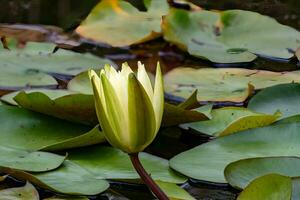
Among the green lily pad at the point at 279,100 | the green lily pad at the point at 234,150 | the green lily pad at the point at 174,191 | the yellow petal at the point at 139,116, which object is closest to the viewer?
the yellow petal at the point at 139,116

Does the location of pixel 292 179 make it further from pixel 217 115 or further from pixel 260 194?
pixel 217 115

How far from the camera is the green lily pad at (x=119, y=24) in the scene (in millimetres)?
1685

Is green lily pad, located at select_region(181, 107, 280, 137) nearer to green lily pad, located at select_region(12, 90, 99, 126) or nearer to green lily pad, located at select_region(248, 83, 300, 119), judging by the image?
green lily pad, located at select_region(248, 83, 300, 119)

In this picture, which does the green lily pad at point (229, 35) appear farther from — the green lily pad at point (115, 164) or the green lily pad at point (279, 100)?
the green lily pad at point (115, 164)

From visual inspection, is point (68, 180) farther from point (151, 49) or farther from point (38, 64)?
point (151, 49)

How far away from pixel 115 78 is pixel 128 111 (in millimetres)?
41

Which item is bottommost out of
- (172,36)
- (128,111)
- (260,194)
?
(172,36)

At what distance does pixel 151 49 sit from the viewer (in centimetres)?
166

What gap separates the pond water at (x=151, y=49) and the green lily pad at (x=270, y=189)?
0.14m

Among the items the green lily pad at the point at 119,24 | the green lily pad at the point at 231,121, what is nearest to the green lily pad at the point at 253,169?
the green lily pad at the point at 231,121

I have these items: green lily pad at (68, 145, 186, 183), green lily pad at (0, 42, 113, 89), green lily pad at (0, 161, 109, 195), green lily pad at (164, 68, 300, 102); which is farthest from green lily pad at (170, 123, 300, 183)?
green lily pad at (0, 42, 113, 89)

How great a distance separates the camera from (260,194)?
2.50 ft

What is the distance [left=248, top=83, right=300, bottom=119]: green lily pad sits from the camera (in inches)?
45.6

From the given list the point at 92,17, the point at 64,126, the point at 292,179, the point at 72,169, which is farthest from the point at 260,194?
the point at 92,17
